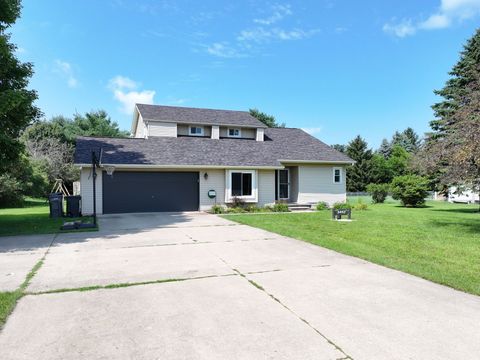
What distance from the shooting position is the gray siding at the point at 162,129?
21.9 meters

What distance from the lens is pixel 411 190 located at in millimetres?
24125

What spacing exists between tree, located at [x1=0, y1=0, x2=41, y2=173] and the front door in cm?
1390

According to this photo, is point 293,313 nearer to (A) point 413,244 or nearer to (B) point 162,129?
(A) point 413,244

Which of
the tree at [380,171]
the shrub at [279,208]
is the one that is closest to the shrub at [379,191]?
the shrub at [279,208]

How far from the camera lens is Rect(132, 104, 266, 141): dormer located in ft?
72.5

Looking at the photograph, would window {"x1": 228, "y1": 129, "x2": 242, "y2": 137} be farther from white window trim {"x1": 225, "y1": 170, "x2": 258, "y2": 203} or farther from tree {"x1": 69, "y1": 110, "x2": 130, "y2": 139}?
tree {"x1": 69, "y1": 110, "x2": 130, "y2": 139}

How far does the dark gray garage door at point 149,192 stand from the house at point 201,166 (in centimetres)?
5

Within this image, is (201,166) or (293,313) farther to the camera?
(201,166)

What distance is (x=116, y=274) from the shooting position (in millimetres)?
6086

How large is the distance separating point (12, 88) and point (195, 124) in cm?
1191

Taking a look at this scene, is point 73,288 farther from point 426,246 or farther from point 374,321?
point 426,246

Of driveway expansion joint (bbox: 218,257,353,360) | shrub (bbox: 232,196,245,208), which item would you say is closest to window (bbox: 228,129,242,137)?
shrub (bbox: 232,196,245,208)

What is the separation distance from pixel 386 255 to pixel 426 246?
1933 millimetres

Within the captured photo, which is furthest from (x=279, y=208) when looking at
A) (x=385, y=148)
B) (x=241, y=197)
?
(x=385, y=148)
